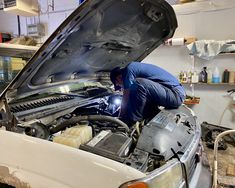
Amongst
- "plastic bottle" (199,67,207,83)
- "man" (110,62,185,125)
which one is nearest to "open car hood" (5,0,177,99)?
"man" (110,62,185,125)

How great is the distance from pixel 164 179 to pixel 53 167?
0.55m

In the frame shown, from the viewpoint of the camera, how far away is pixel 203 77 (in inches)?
183

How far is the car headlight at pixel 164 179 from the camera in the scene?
1.00 metres

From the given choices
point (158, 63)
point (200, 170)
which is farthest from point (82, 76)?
point (158, 63)

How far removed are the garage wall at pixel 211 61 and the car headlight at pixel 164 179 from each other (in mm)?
3842

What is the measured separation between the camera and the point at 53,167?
112cm

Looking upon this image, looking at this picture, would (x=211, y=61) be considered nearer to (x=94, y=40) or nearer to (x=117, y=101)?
(x=117, y=101)

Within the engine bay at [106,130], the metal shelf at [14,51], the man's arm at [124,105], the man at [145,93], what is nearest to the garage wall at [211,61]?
the man at [145,93]

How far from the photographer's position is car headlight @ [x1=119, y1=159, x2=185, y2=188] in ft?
3.28

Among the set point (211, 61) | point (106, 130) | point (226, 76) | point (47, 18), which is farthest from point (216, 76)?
point (47, 18)

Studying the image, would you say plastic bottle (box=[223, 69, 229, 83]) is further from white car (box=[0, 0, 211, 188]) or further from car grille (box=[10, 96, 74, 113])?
car grille (box=[10, 96, 74, 113])

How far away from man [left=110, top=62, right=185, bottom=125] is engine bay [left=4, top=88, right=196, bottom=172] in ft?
0.70

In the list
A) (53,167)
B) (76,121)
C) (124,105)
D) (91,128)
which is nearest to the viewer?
(53,167)

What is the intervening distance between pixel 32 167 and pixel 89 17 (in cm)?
94
